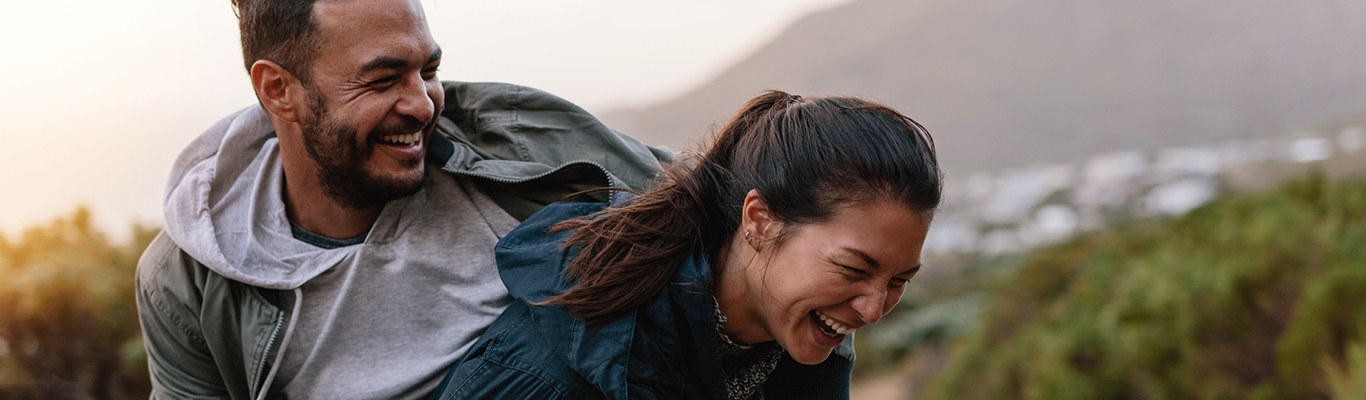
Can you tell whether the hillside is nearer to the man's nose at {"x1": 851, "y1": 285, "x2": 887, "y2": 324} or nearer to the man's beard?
the man's nose at {"x1": 851, "y1": 285, "x2": 887, "y2": 324}

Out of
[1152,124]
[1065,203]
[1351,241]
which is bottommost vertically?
[1152,124]

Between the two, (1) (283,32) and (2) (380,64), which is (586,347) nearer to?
(2) (380,64)

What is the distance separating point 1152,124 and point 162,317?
3568 centimetres

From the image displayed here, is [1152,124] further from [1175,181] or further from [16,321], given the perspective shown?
[16,321]

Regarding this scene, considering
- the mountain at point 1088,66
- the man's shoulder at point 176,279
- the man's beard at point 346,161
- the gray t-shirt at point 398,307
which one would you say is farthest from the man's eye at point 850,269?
the mountain at point 1088,66

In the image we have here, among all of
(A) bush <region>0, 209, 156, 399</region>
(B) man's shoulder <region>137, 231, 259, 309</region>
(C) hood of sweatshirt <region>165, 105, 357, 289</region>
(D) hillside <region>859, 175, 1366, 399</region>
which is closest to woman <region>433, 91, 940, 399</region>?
(C) hood of sweatshirt <region>165, 105, 357, 289</region>

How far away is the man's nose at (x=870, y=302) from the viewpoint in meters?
1.61

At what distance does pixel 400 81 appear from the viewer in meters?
2.03

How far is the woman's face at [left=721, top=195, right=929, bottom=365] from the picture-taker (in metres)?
1.59

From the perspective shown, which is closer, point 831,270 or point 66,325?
point 831,270

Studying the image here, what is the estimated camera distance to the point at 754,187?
173 centimetres

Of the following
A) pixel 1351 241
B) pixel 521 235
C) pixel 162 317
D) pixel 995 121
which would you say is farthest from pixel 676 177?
pixel 995 121

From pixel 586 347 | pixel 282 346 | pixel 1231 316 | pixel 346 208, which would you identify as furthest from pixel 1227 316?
pixel 282 346

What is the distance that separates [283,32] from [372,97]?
0.25m
